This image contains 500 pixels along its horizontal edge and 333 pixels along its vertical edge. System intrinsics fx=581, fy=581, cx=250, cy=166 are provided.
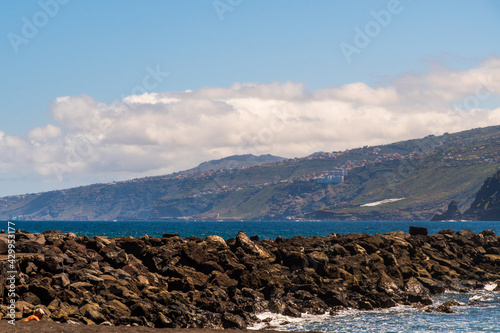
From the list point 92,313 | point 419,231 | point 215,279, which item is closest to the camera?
point 92,313

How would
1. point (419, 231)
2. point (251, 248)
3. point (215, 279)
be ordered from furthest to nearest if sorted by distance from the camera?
point (419, 231) < point (251, 248) < point (215, 279)

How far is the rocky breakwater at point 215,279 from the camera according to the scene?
26859 mm

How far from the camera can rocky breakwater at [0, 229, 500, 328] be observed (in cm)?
2686

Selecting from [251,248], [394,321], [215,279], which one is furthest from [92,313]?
[251,248]

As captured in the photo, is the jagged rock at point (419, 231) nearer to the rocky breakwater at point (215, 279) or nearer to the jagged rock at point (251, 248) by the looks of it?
the rocky breakwater at point (215, 279)

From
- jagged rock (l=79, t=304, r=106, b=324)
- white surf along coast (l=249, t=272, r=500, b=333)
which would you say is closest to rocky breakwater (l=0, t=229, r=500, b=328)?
jagged rock (l=79, t=304, r=106, b=324)

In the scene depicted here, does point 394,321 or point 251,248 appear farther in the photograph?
point 251,248

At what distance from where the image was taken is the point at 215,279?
3406cm

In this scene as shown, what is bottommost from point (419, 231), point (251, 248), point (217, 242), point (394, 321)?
point (394, 321)

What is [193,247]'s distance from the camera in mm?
38281

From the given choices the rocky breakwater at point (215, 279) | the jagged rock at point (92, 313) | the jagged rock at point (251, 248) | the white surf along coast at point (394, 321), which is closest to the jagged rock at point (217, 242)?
the rocky breakwater at point (215, 279)

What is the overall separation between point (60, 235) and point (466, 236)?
39.4 metres

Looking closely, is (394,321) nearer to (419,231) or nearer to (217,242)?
(217,242)

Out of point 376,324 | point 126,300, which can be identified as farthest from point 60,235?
point 376,324
